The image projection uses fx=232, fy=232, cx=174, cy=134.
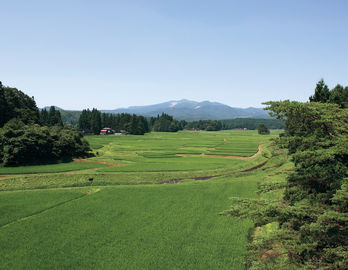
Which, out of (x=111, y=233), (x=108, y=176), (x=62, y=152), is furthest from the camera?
(x=62, y=152)

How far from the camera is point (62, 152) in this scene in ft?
163

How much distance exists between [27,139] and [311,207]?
4700 cm

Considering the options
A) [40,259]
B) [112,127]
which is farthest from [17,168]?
[112,127]

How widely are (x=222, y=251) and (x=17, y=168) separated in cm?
3826

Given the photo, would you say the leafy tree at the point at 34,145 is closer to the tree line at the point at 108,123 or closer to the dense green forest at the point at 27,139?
the dense green forest at the point at 27,139

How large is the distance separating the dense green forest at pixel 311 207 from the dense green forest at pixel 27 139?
1744 inches

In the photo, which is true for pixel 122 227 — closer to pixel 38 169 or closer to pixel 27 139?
pixel 38 169

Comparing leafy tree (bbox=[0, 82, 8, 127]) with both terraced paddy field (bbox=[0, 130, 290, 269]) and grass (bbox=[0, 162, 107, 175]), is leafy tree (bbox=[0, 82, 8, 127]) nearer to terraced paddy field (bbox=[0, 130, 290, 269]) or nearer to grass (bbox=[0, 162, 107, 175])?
grass (bbox=[0, 162, 107, 175])

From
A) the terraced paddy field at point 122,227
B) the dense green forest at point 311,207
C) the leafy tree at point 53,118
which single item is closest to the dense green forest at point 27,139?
the terraced paddy field at point 122,227

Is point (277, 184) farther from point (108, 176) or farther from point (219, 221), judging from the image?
point (108, 176)

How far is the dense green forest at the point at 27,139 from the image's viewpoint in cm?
4141

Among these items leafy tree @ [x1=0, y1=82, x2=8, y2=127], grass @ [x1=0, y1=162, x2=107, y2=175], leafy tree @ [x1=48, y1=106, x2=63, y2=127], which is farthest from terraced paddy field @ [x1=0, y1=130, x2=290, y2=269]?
leafy tree @ [x1=48, y1=106, x2=63, y2=127]

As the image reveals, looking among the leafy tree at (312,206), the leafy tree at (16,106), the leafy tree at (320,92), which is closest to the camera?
the leafy tree at (312,206)

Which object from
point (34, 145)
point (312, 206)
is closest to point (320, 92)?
point (312, 206)
